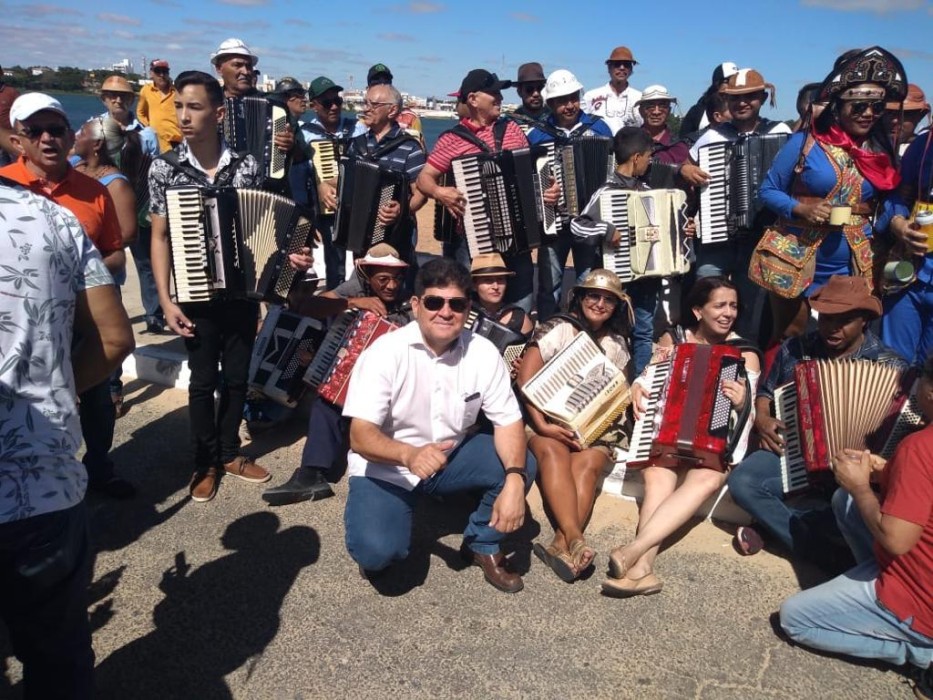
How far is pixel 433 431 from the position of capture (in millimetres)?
3543

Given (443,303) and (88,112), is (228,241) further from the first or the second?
(88,112)

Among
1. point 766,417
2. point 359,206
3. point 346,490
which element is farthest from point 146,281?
point 766,417

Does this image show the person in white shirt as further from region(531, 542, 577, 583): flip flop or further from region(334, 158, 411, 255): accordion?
region(531, 542, 577, 583): flip flop

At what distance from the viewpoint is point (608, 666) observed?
119 inches

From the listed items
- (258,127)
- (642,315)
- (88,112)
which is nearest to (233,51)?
(258,127)

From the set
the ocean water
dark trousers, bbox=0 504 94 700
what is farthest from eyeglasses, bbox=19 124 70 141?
the ocean water

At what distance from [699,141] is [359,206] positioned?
103 inches

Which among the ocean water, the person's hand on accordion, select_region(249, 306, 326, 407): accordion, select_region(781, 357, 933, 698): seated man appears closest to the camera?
select_region(781, 357, 933, 698): seated man

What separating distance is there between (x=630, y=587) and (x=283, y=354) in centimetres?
256

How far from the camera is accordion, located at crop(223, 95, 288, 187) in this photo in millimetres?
5398

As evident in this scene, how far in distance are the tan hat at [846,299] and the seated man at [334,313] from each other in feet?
7.50

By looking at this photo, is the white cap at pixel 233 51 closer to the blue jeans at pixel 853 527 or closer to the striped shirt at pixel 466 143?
the striped shirt at pixel 466 143

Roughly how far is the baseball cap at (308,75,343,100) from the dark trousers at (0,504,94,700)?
548 cm

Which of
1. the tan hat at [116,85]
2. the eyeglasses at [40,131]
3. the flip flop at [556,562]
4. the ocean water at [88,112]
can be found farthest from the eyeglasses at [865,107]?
the ocean water at [88,112]
